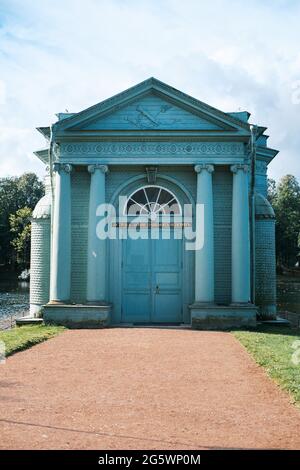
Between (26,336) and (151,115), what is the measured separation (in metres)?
7.64

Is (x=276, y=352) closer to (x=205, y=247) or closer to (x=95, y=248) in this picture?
(x=205, y=247)

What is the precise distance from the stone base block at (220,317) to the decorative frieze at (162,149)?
4522 millimetres

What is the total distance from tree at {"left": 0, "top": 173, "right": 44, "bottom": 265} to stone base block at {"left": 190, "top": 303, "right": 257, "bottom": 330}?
55.4 m

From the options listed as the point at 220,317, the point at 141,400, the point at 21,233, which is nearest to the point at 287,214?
the point at 21,233

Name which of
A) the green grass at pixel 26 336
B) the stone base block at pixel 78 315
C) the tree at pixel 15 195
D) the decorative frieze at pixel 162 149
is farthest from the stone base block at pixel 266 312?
the tree at pixel 15 195

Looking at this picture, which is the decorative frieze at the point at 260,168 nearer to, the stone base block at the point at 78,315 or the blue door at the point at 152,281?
the blue door at the point at 152,281

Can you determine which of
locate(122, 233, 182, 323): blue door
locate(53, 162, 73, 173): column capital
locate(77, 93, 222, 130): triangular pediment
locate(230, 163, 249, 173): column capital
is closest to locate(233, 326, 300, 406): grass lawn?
locate(122, 233, 182, 323): blue door

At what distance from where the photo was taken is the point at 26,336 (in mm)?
11992

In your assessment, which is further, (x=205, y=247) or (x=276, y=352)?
(x=205, y=247)

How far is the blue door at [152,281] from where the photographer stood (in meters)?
15.8

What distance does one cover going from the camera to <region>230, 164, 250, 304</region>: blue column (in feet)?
49.3
